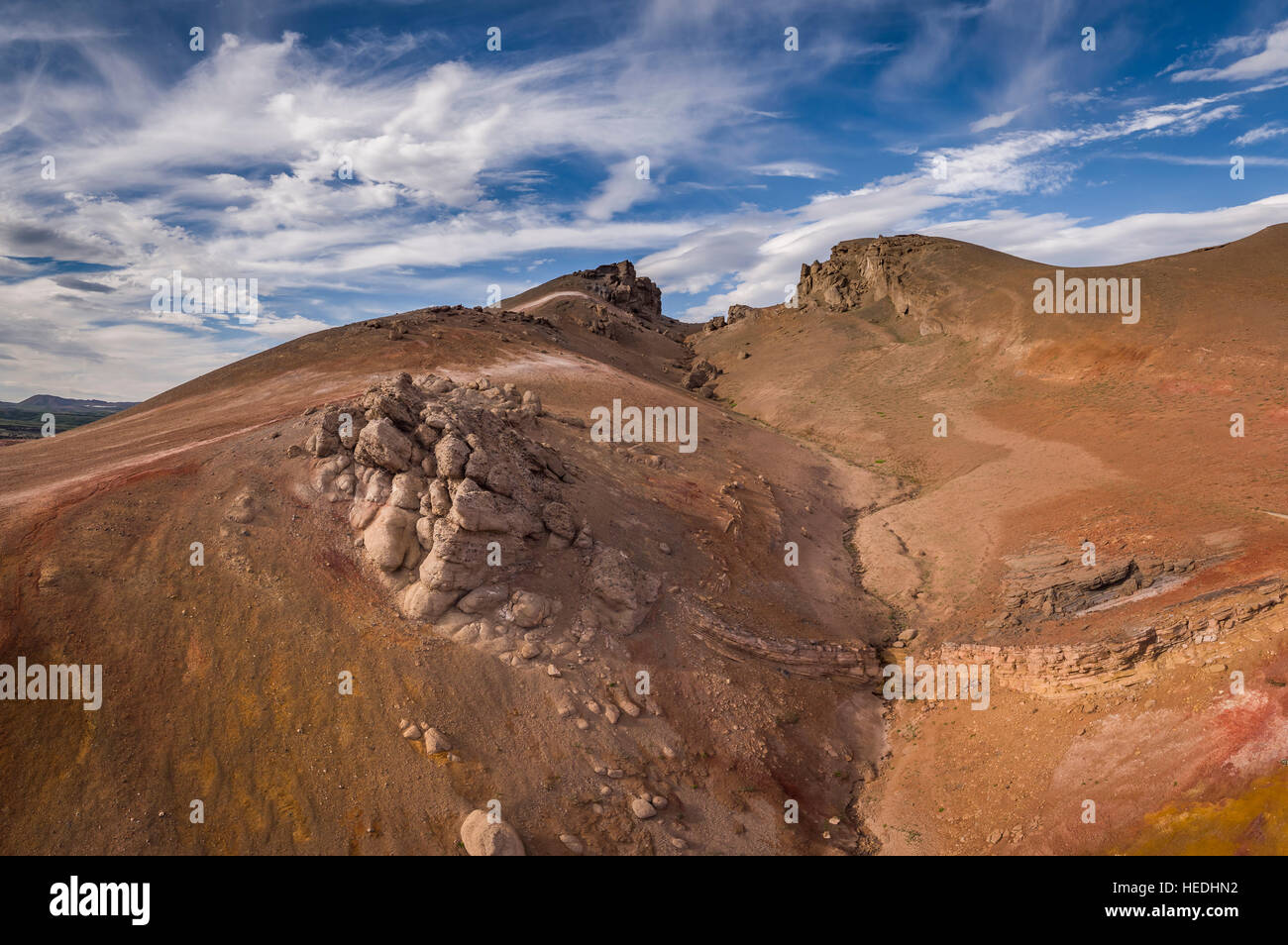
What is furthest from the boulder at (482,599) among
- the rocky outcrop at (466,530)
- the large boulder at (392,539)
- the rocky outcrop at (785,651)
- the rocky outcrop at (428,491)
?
the rocky outcrop at (785,651)

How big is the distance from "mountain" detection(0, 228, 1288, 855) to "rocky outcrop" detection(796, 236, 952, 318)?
23.7 meters

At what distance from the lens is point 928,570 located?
1723 cm

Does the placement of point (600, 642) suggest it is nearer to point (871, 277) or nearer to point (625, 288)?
point (871, 277)

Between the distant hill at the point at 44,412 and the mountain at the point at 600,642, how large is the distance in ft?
289

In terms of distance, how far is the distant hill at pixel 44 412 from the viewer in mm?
85419

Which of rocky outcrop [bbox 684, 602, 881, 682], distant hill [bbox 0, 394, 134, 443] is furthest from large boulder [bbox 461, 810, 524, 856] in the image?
distant hill [bbox 0, 394, 134, 443]

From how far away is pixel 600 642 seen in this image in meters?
11.2

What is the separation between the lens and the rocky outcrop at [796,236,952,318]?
138 ft

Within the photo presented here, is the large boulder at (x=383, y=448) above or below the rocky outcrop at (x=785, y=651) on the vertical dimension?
above

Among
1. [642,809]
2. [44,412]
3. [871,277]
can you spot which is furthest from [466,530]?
[44,412]

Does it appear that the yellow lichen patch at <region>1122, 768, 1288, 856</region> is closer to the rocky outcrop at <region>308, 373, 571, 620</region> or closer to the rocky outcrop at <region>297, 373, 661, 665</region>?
the rocky outcrop at <region>297, 373, 661, 665</region>

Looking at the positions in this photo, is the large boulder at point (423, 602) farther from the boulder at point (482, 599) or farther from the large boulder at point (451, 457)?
the large boulder at point (451, 457)

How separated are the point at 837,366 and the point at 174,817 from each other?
37.0 meters

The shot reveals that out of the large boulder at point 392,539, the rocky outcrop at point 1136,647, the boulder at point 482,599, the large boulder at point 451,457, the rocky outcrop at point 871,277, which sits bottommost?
the rocky outcrop at point 1136,647
